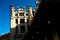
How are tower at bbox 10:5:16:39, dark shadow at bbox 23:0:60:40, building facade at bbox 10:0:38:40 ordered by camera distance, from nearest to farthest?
dark shadow at bbox 23:0:60:40, building facade at bbox 10:0:38:40, tower at bbox 10:5:16:39

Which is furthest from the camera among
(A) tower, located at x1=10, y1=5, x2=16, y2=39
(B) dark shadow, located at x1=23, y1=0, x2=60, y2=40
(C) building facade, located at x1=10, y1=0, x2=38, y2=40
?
(A) tower, located at x1=10, y1=5, x2=16, y2=39

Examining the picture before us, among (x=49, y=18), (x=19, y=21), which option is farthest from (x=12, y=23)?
(x=49, y=18)

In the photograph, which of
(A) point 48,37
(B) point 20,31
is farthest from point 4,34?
(A) point 48,37

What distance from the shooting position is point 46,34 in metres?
19.1

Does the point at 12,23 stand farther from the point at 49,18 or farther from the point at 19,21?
the point at 49,18

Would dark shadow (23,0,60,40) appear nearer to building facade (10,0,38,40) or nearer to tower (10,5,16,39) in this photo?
building facade (10,0,38,40)

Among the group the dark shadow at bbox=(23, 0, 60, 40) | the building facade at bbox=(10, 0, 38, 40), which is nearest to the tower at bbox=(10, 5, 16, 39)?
the building facade at bbox=(10, 0, 38, 40)

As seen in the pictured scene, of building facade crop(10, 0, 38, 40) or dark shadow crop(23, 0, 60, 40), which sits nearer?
dark shadow crop(23, 0, 60, 40)

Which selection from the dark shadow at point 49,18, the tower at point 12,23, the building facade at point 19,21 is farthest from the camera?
the tower at point 12,23

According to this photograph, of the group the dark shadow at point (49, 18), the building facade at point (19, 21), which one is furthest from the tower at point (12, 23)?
the dark shadow at point (49, 18)

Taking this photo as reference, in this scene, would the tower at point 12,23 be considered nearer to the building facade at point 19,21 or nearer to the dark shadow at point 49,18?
the building facade at point 19,21

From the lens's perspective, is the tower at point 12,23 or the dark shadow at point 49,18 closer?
the dark shadow at point 49,18

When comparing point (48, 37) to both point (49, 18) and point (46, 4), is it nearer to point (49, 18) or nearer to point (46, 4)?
point (49, 18)

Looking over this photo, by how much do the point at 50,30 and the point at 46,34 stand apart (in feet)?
2.05
